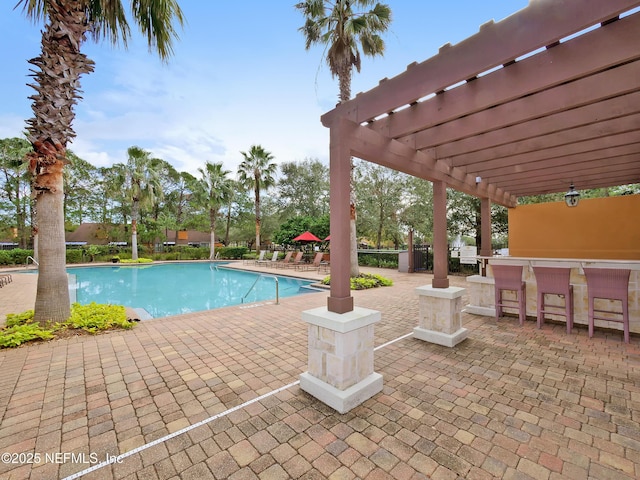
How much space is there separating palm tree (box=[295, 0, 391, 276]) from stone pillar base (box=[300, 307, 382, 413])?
22.0 ft

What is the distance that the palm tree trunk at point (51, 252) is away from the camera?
461 cm

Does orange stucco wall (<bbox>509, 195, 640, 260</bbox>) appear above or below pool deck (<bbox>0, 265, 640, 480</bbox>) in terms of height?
above

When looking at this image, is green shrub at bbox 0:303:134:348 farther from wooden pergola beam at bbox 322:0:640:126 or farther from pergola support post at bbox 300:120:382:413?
wooden pergola beam at bbox 322:0:640:126

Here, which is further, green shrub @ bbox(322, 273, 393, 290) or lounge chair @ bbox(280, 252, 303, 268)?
lounge chair @ bbox(280, 252, 303, 268)

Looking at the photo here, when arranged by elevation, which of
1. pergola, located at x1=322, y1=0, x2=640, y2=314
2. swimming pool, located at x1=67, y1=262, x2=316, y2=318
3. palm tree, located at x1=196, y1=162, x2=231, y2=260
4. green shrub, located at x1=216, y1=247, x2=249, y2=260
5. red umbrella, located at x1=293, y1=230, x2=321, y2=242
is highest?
palm tree, located at x1=196, y1=162, x2=231, y2=260

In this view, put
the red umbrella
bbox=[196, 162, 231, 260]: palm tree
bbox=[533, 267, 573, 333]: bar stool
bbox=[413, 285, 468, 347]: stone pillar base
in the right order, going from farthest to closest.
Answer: bbox=[196, 162, 231, 260]: palm tree < the red umbrella < bbox=[533, 267, 573, 333]: bar stool < bbox=[413, 285, 468, 347]: stone pillar base

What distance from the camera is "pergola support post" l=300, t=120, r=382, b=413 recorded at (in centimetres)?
263

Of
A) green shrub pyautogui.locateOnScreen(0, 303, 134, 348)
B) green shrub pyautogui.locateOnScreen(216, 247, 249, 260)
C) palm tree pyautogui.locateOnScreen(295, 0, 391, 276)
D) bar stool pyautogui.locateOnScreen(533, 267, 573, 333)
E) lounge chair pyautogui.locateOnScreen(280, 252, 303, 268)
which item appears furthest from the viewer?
green shrub pyautogui.locateOnScreen(216, 247, 249, 260)

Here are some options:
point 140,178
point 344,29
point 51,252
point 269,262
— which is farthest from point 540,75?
point 140,178

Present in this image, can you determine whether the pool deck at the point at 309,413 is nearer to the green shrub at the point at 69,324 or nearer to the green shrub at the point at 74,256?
the green shrub at the point at 69,324

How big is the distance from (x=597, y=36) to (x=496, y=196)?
18.8ft

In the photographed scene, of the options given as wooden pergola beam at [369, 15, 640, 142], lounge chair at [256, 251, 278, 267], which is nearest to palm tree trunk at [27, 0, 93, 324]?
wooden pergola beam at [369, 15, 640, 142]

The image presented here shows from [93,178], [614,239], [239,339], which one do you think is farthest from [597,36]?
[93,178]

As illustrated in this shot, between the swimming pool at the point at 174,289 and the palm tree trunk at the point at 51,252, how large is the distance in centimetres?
333
